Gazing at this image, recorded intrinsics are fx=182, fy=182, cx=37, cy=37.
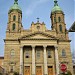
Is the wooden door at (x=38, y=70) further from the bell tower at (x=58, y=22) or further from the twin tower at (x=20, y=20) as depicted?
the twin tower at (x=20, y=20)

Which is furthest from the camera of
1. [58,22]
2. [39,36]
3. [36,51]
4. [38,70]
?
[58,22]

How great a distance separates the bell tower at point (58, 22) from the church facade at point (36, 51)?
2.21 m

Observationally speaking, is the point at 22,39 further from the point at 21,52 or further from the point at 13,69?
the point at 13,69

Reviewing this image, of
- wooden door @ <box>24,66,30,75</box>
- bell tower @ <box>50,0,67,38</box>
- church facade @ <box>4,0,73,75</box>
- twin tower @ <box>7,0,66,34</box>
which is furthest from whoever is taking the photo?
bell tower @ <box>50,0,67,38</box>

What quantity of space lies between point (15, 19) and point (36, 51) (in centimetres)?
1067

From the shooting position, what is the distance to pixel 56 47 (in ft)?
142

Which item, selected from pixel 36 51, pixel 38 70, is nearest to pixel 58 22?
pixel 36 51

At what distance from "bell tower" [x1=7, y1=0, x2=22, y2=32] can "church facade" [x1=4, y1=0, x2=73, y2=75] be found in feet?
2.60

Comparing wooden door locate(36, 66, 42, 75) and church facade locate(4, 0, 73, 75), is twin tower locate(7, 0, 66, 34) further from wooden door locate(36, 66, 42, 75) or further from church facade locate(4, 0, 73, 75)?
wooden door locate(36, 66, 42, 75)

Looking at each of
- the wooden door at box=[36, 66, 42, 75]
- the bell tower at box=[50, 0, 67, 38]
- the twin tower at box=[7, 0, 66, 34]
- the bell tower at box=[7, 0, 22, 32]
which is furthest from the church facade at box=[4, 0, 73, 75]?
the bell tower at box=[50, 0, 67, 38]

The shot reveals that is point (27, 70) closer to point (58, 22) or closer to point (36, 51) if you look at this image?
point (36, 51)

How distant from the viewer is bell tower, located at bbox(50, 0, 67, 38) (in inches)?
1896

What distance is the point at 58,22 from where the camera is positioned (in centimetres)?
4928

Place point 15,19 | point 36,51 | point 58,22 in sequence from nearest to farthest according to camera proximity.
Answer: point 36,51
point 15,19
point 58,22
